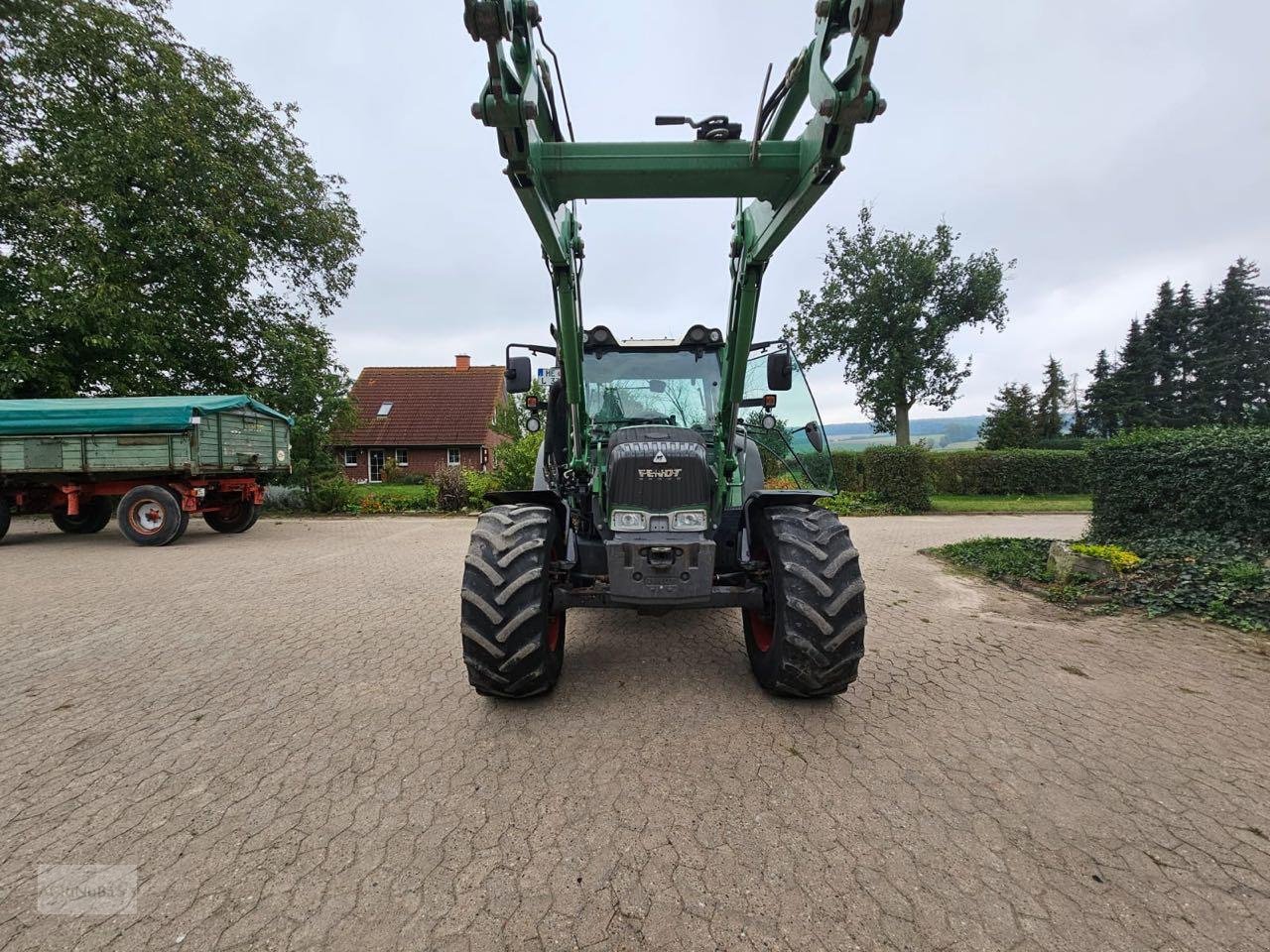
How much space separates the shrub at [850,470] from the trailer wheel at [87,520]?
18079 millimetres

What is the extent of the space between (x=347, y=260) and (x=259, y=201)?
292cm

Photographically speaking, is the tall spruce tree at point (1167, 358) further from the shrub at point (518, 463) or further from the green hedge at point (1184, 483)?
the shrub at point (518, 463)

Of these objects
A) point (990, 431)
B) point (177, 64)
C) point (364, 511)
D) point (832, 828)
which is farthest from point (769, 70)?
point (990, 431)

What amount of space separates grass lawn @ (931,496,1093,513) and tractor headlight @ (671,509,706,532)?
15111 mm

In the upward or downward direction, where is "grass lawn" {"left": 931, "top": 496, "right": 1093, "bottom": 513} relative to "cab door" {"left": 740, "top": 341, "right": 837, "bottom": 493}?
downward

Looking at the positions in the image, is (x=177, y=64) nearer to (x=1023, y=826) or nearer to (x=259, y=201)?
(x=259, y=201)

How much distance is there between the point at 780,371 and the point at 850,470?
619 inches

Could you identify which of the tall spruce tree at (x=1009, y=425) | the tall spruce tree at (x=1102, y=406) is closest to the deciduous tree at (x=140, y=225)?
the tall spruce tree at (x=1009, y=425)

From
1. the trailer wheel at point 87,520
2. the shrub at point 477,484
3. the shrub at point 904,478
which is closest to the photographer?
the trailer wheel at point 87,520

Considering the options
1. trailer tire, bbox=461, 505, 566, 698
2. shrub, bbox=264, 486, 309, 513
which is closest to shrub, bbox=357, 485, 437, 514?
shrub, bbox=264, 486, 309, 513

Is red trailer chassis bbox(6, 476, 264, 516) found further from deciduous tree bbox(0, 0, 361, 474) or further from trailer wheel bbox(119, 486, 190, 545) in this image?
deciduous tree bbox(0, 0, 361, 474)

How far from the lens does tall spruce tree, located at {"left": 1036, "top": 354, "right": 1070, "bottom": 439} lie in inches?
1464

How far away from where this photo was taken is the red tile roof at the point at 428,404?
1232 inches

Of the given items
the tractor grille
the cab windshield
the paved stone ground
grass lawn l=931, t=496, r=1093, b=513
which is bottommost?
the paved stone ground
